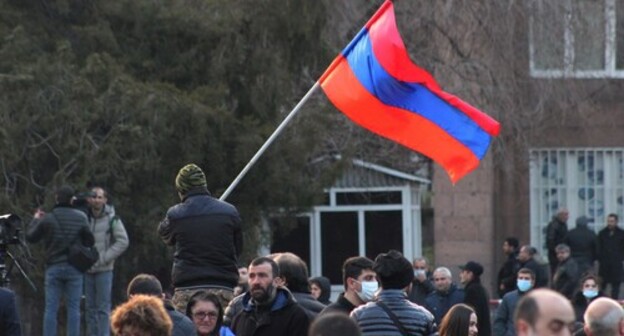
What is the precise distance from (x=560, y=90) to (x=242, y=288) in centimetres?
1349

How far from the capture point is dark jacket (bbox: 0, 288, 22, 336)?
398 inches

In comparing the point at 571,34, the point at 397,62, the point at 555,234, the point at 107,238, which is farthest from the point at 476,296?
the point at 571,34

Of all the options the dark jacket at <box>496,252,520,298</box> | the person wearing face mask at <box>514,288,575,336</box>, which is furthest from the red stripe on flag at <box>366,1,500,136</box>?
the person wearing face mask at <box>514,288,575,336</box>

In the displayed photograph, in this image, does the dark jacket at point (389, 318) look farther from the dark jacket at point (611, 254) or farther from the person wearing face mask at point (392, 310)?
the dark jacket at point (611, 254)

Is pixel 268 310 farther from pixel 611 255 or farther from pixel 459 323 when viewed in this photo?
pixel 611 255

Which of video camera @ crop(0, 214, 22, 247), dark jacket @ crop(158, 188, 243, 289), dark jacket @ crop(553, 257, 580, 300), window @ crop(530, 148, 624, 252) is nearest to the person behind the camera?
dark jacket @ crop(158, 188, 243, 289)

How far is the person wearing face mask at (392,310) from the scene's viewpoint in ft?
32.3

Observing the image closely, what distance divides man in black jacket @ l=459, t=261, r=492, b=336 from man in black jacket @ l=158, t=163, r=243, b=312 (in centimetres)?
662

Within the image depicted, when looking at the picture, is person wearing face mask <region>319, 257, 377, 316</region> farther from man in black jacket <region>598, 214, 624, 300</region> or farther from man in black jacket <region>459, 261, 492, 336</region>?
man in black jacket <region>598, 214, 624, 300</region>

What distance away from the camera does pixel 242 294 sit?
447 inches

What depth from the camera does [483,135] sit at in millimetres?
14727

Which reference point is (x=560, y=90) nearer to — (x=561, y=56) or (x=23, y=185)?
(x=561, y=56)

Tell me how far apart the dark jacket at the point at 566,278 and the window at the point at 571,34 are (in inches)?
184

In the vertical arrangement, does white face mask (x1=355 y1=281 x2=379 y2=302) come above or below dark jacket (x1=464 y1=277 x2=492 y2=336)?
above
